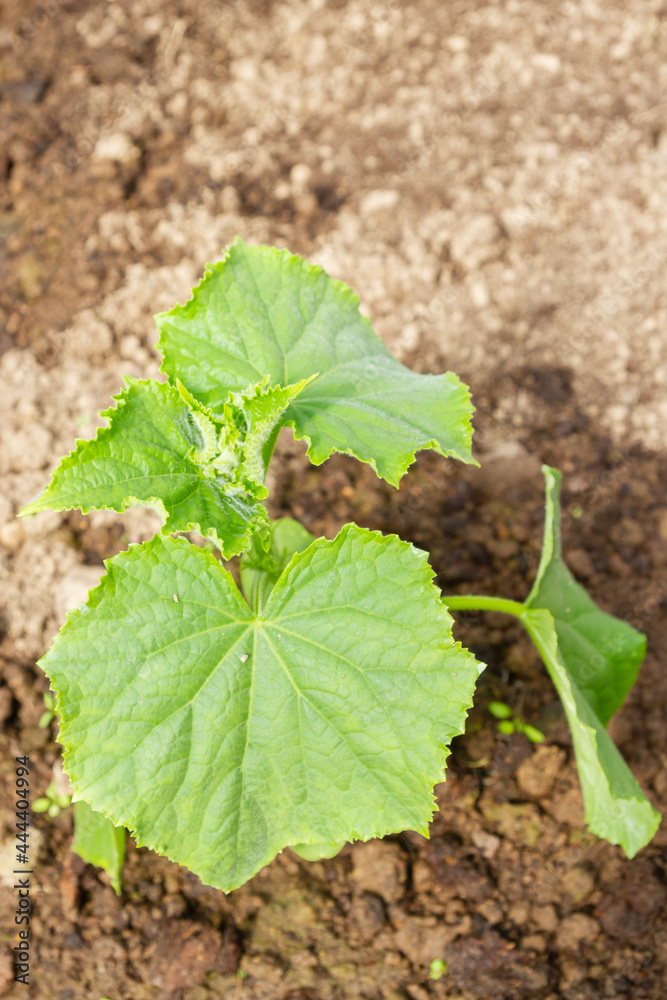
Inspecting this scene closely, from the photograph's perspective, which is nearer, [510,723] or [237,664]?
[237,664]

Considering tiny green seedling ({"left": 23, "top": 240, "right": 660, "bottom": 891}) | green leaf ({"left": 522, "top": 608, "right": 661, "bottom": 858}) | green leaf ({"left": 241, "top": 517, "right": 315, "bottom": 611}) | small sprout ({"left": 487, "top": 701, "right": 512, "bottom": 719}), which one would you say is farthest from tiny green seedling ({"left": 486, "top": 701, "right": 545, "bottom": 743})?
green leaf ({"left": 241, "top": 517, "right": 315, "bottom": 611})

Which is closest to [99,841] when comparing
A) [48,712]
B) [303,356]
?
[48,712]

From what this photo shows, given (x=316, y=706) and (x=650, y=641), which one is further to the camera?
(x=650, y=641)

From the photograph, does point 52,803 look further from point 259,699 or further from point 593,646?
point 593,646

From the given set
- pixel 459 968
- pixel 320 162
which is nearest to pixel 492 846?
pixel 459 968

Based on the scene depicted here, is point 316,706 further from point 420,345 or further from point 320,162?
point 320,162

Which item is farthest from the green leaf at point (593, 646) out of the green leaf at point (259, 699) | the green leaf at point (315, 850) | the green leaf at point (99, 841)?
→ the green leaf at point (99, 841)
